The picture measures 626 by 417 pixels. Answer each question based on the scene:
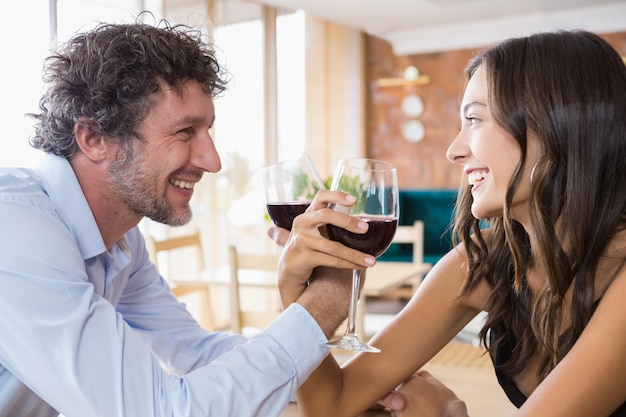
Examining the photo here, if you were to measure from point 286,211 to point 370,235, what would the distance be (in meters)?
0.23

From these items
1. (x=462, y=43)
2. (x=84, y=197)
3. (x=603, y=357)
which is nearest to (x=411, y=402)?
(x=603, y=357)

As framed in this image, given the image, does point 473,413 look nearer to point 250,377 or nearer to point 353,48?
point 250,377

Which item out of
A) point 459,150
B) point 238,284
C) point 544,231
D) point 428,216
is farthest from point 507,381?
point 428,216

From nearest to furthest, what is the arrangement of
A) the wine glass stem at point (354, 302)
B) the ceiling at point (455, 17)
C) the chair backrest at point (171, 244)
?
the wine glass stem at point (354, 302) → the chair backrest at point (171, 244) → the ceiling at point (455, 17)

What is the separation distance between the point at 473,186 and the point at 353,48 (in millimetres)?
7565

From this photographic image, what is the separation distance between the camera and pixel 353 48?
28.7 ft

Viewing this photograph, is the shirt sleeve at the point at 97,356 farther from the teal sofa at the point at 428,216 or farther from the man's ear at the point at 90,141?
the teal sofa at the point at 428,216

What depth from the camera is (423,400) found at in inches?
51.9

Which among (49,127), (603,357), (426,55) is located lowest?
(603,357)

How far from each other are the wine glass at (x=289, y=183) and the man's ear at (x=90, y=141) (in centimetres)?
39

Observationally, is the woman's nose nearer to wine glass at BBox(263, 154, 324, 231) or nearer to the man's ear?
wine glass at BBox(263, 154, 324, 231)

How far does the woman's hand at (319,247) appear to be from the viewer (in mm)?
1105

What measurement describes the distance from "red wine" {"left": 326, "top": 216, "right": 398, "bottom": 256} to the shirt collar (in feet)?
1.68

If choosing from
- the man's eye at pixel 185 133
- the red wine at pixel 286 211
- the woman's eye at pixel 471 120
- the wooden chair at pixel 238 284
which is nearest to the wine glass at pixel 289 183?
the red wine at pixel 286 211
